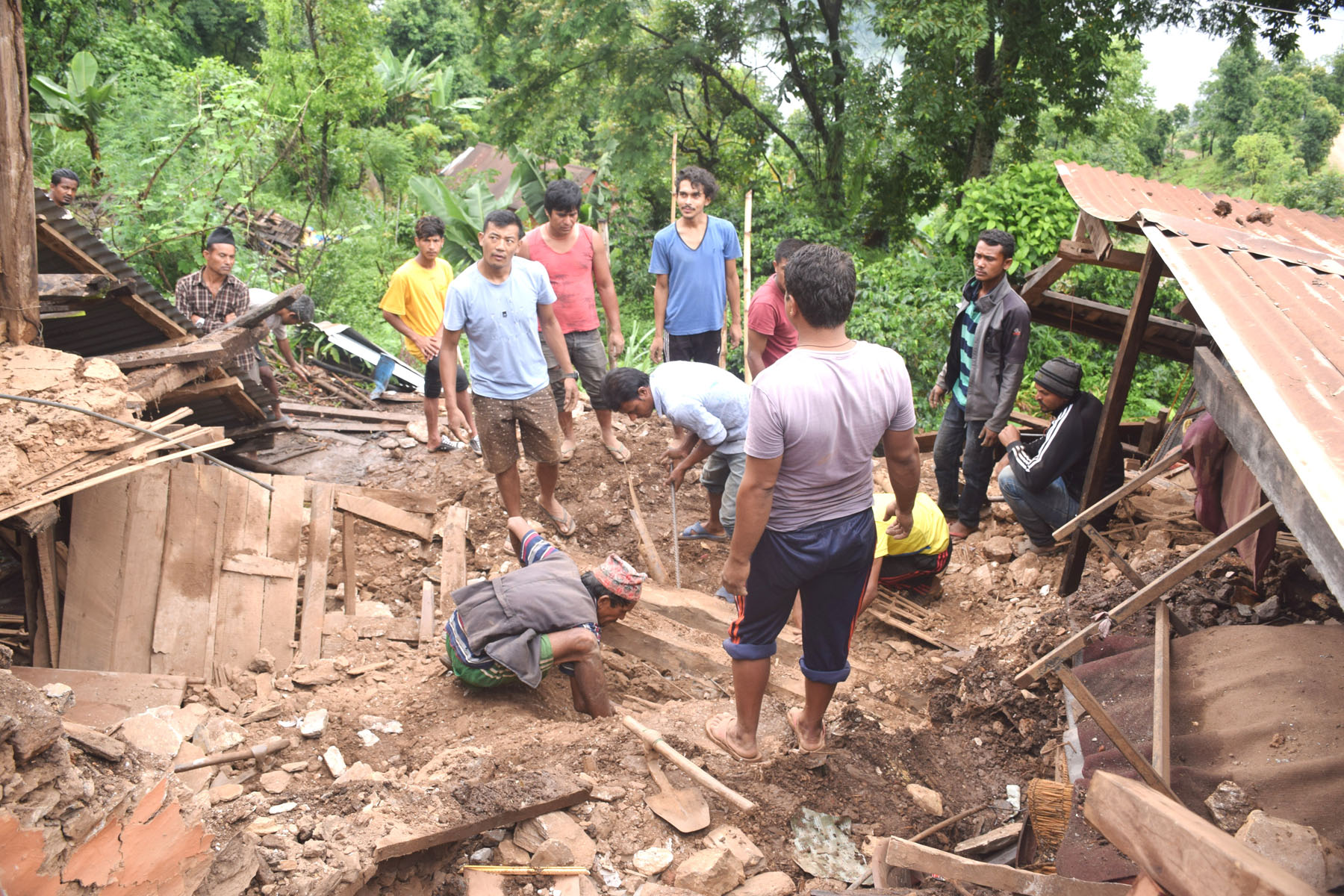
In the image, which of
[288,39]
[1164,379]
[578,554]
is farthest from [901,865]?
[288,39]

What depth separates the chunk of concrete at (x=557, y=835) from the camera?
112 inches

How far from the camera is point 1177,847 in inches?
60.1

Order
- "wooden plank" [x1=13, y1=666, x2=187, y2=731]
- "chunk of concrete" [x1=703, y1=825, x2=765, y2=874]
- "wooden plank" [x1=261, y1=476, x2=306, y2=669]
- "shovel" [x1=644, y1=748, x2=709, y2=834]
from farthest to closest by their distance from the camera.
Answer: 1. "wooden plank" [x1=261, y1=476, x2=306, y2=669]
2. "wooden plank" [x1=13, y1=666, x2=187, y2=731]
3. "shovel" [x1=644, y1=748, x2=709, y2=834]
4. "chunk of concrete" [x1=703, y1=825, x2=765, y2=874]

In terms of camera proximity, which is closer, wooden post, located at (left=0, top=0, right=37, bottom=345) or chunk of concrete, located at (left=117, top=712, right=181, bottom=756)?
chunk of concrete, located at (left=117, top=712, right=181, bottom=756)

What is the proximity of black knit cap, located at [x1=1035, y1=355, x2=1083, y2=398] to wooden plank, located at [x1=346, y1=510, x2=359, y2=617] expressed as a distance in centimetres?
406

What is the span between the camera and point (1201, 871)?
1461 millimetres

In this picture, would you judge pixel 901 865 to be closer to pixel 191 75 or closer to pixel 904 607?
pixel 904 607

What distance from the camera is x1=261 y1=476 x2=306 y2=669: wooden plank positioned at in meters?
4.22

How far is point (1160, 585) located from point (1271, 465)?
1.50 meters

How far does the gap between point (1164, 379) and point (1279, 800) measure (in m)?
8.56

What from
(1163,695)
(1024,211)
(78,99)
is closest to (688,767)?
(1163,695)

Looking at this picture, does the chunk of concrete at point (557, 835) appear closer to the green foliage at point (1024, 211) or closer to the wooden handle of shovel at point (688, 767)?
the wooden handle of shovel at point (688, 767)

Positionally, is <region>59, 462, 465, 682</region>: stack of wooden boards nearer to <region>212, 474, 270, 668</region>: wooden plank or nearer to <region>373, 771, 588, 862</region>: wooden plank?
<region>212, 474, 270, 668</region>: wooden plank

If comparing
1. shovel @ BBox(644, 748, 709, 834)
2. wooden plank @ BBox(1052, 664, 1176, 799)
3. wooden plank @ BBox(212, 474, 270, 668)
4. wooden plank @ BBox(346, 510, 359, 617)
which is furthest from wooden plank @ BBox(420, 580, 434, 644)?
wooden plank @ BBox(1052, 664, 1176, 799)
